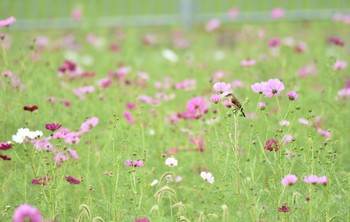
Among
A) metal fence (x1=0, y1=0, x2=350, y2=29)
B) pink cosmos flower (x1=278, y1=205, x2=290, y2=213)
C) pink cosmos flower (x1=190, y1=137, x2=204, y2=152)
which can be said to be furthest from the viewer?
metal fence (x1=0, y1=0, x2=350, y2=29)

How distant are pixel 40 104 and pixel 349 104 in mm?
2010

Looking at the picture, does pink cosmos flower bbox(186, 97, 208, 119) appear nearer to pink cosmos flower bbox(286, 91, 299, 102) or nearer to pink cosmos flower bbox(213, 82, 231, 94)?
pink cosmos flower bbox(213, 82, 231, 94)

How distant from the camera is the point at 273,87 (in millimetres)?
2477

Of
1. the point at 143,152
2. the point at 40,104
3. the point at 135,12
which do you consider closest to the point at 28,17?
the point at 135,12

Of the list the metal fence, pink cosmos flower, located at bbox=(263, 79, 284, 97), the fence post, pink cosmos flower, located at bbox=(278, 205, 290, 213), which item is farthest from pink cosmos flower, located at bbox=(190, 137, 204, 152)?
the fence post

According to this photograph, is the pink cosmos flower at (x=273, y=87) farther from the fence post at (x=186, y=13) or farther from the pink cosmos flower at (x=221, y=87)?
the fence post at (x=186, y=13)

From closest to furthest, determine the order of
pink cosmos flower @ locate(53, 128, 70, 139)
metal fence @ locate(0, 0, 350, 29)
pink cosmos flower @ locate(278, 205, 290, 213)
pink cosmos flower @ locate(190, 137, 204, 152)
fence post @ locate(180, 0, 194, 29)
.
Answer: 1. pink cosmos flower @ locate(278, 205, 290, 213)
2. pink cosmos flower @ locate(53, 128, 70, 139)
3. pink cosmos flower @ locate(190, 137, 204, 152)
4. metal fence @ locate(0, 0, 350, 29)
5. fence post @ locate(180, 0, 194, 29)

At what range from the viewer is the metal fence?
852cm

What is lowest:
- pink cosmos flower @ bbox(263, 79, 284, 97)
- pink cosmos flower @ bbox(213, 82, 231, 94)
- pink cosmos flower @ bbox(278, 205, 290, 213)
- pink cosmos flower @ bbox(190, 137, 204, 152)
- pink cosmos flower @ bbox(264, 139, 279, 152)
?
pink cosmos flower @ bbox(278, 205, 290, 213)

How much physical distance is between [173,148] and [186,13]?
18.3ft

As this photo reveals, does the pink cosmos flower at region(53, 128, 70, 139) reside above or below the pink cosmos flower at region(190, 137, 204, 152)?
below

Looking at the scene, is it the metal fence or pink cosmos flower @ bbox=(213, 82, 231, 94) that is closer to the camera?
pink cosmos flower @ bbox=(213, 82, 231, 94)

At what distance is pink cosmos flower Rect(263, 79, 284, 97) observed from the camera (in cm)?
247

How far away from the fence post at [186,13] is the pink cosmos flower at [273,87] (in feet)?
21.1
